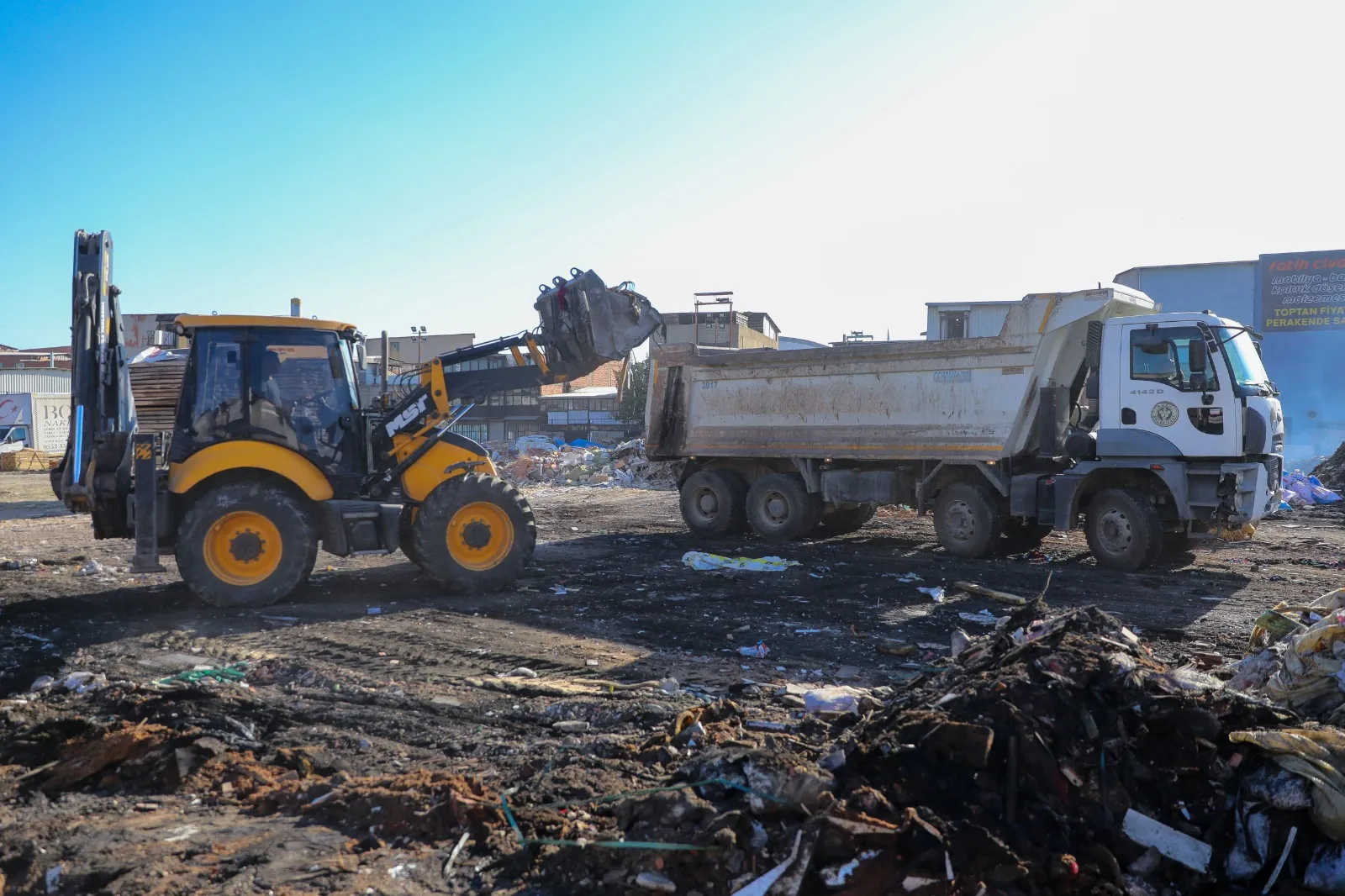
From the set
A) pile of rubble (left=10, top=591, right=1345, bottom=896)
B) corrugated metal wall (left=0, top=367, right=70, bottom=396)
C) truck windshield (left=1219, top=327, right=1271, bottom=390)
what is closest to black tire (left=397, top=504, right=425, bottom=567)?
pile of rubble (left=10, top=591, right=1345, bottom=896)

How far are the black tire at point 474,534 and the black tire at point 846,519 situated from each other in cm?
517

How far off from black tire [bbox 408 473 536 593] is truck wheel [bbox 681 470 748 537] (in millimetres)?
4249

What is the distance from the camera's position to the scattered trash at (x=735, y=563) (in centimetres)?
959

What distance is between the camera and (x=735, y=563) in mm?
9797

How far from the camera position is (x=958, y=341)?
10156 mm

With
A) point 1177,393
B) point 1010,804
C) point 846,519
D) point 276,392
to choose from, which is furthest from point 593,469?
point 1010,804

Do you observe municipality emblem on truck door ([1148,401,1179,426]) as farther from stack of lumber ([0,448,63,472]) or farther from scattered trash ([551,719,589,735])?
stack of lumber ([0,448,63,472])

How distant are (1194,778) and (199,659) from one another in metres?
5.76

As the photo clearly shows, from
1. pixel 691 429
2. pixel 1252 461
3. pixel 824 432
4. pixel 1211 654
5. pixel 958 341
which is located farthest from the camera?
pixel 691 429

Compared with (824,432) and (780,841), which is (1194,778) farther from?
(824,432)

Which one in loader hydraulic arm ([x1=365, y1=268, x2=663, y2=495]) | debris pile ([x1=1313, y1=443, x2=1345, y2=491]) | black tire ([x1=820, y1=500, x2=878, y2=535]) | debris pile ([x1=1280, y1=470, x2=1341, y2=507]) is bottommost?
black tire ([x1=820, y1=500, x2=878, y2=535])

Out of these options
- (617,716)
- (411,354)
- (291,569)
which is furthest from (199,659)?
(411,354)

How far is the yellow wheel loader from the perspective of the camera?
7.38 meters

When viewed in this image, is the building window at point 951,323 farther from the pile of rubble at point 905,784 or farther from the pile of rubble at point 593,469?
the pile of rubble at point 905,784
